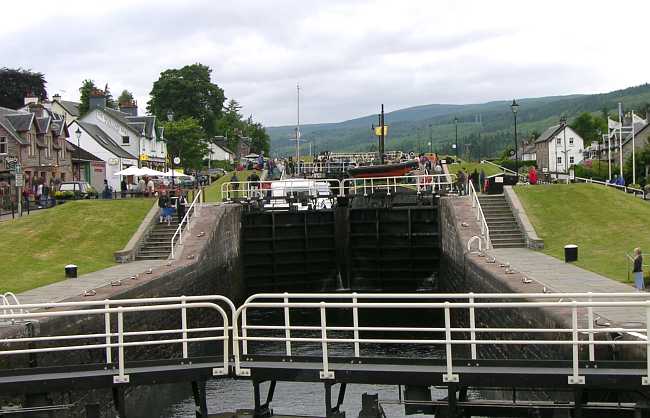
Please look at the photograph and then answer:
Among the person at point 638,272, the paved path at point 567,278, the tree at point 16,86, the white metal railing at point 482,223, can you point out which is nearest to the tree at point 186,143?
the tree at point 16,86

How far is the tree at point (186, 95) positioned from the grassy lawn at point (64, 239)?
3033 inches

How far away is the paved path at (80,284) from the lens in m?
20.5

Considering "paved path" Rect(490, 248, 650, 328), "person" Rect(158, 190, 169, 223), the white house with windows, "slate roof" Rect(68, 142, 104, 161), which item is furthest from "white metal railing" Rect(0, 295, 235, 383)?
the white house with windows

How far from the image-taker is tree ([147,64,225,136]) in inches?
4405

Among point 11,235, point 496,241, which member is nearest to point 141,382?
point 496,241

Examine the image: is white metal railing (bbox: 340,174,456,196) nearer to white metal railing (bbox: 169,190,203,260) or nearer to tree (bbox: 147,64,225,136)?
white metal railing (bbox: 169,190,203,260)

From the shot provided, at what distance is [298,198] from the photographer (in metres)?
35.5

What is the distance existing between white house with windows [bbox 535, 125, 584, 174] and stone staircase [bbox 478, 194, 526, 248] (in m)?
91.7

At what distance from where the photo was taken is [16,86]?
85000mm

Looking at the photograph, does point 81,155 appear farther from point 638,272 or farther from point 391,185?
point 638,272

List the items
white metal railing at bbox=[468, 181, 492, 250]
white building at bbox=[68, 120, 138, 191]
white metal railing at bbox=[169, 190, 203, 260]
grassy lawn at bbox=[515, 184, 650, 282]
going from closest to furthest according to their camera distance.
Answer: grassy lawn at bbox=[515, 184, 650, 282], white metal railing at bbox=[468, 181, 492, 250], white metal railing at bbox=[169, 190, 203, 260], white building at bbox=[68, 120, 138, 191]

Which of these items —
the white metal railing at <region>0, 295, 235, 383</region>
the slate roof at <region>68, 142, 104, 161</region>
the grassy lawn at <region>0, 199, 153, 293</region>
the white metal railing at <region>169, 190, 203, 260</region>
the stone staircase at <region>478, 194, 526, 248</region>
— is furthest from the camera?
the slate roof at <region>68, 142, 104, 161</region>

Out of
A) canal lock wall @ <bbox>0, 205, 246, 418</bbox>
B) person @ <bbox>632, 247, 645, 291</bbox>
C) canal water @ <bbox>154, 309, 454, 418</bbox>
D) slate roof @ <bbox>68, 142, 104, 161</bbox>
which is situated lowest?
canal water @ <bbox>154, 309, 454, 418</bbox>

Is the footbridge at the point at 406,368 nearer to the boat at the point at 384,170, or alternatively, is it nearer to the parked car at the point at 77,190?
the boat at the point at 384,170
